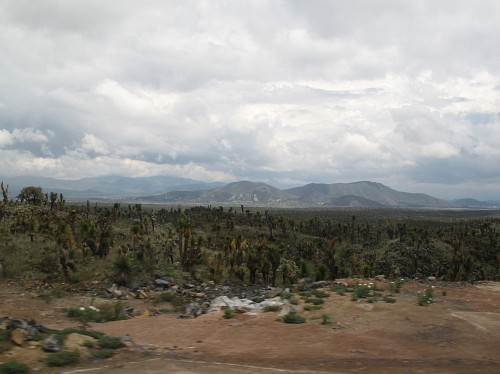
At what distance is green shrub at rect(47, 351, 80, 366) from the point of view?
10305mm

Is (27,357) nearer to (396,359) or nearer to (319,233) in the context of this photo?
(396,359)

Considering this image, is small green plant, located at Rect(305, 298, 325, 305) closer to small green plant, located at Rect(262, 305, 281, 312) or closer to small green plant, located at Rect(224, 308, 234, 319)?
small green plant, located at Rect(262, 305, 281, 312)

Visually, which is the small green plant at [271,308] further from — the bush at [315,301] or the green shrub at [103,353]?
the green shrub at [103,353]

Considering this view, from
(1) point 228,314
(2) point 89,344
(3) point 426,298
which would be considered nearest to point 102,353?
(2) point 89,344

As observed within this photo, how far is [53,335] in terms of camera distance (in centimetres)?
1179

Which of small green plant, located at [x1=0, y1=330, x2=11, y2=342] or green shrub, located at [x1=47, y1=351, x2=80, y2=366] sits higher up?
small green plant, located at [x1=0, y1=330, x2=11, y2=342]

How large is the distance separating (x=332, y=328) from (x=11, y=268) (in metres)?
21.2

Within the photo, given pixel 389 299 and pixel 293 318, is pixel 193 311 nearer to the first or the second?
pixel 293 318

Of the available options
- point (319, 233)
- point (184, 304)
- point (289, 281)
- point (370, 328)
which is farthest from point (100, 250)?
point (319, 233)

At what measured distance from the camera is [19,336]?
37.1ft

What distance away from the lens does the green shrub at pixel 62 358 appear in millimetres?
10305

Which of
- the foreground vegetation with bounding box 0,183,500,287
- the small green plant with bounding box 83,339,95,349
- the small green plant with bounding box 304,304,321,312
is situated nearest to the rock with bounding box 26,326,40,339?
the small green plant with bounding box 83,339,95,349

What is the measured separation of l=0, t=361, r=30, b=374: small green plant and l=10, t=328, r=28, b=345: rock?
147 centimetres

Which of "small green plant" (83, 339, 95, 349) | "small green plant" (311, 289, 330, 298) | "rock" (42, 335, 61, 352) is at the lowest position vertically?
"small green plant" (311, 289, 330, 298)
